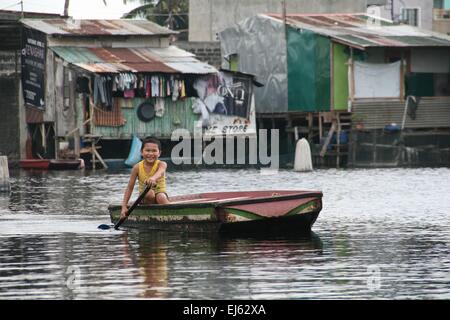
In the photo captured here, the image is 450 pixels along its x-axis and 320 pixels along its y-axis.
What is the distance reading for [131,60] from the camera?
50062mm

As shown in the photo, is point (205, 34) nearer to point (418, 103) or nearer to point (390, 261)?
point (418, 103)

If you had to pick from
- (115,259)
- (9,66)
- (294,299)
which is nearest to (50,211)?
(115,259)

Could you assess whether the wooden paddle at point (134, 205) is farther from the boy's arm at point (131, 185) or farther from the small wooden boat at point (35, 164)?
the small wooden boat at point (35, 164)

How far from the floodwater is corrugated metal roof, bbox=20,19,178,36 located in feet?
60.0

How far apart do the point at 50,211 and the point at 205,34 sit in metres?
36.4

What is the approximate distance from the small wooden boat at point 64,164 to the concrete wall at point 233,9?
16.4 m

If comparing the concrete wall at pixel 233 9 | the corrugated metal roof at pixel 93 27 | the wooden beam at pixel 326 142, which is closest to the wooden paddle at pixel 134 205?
the corrugated metal roof at pixel 93 27

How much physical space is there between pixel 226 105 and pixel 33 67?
701 centimetres

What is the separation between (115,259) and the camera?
19.0 meters

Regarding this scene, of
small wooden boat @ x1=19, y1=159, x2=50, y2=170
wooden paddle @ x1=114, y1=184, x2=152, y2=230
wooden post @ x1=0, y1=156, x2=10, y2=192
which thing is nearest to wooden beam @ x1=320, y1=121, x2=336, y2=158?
small wooden boat @ x1=19, y1=159, x2=50, y2=170

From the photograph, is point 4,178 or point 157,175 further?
point 4,178

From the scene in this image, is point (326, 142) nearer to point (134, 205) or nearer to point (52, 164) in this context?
point (52, 164)

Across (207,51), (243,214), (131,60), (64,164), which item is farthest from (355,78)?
(243,214)

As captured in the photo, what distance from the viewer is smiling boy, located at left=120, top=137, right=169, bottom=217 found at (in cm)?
2158
